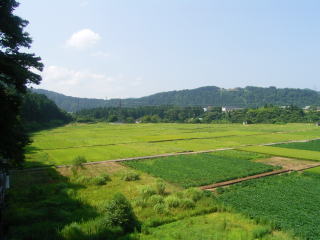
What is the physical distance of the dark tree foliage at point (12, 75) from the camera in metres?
12.3

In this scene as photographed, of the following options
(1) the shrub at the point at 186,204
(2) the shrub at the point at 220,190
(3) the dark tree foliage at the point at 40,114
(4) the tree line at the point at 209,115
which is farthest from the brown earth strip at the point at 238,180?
(4) the tree line at the point at 209,115

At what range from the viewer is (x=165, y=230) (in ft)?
50.1

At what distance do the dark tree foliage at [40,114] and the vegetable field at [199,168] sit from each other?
5771 centimetres

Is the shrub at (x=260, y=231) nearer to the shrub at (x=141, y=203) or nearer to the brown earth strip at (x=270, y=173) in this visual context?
the shrub at (x=141, y=203)

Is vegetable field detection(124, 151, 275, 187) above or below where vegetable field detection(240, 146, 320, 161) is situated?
below

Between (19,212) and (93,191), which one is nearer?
(19,212)

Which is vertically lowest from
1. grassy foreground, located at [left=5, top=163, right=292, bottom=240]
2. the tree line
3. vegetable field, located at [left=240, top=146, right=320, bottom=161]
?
grassy foreground, located at [left=5, top=163, right=292, bottom=240]

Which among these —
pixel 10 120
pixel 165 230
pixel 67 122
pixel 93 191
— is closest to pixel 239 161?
pixel 93 191

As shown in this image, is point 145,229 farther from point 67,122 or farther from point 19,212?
point 67,122

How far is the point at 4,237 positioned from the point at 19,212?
A: 341cm

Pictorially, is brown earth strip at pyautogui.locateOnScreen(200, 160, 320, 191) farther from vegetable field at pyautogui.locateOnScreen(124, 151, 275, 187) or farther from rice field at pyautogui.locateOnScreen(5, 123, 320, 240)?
rice field at pyautogui.locateOnScreen(5, 123, 320, 240)

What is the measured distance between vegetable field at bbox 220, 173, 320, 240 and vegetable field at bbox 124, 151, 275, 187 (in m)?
3.33

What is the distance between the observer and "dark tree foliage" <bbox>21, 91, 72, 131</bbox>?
89.6m

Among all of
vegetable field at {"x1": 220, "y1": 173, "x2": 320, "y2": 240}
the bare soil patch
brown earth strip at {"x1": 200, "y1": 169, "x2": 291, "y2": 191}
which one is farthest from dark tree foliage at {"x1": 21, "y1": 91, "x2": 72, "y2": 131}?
vegetable field at {"x1": 220, "y1": 173, "x2": 320, "y2": 240}
